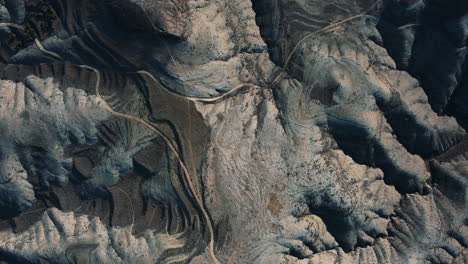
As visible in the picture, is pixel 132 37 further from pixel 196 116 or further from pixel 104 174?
pixel 104 174

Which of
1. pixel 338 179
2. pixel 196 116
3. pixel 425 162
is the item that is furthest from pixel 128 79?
pixel 425 162

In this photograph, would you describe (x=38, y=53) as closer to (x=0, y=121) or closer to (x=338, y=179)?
(x=0, y=121)

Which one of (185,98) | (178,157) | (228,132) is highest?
(185,98)

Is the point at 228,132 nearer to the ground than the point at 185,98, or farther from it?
nearer to the ground

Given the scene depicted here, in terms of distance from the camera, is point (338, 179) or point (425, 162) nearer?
point (338, 179)

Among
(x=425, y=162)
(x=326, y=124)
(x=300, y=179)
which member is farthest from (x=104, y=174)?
(x=425, y=162)

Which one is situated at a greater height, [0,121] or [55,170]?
[0,121]

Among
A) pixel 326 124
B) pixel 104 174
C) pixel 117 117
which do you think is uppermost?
pixel 117 117

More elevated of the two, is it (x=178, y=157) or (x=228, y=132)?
(x=228, y=132)
